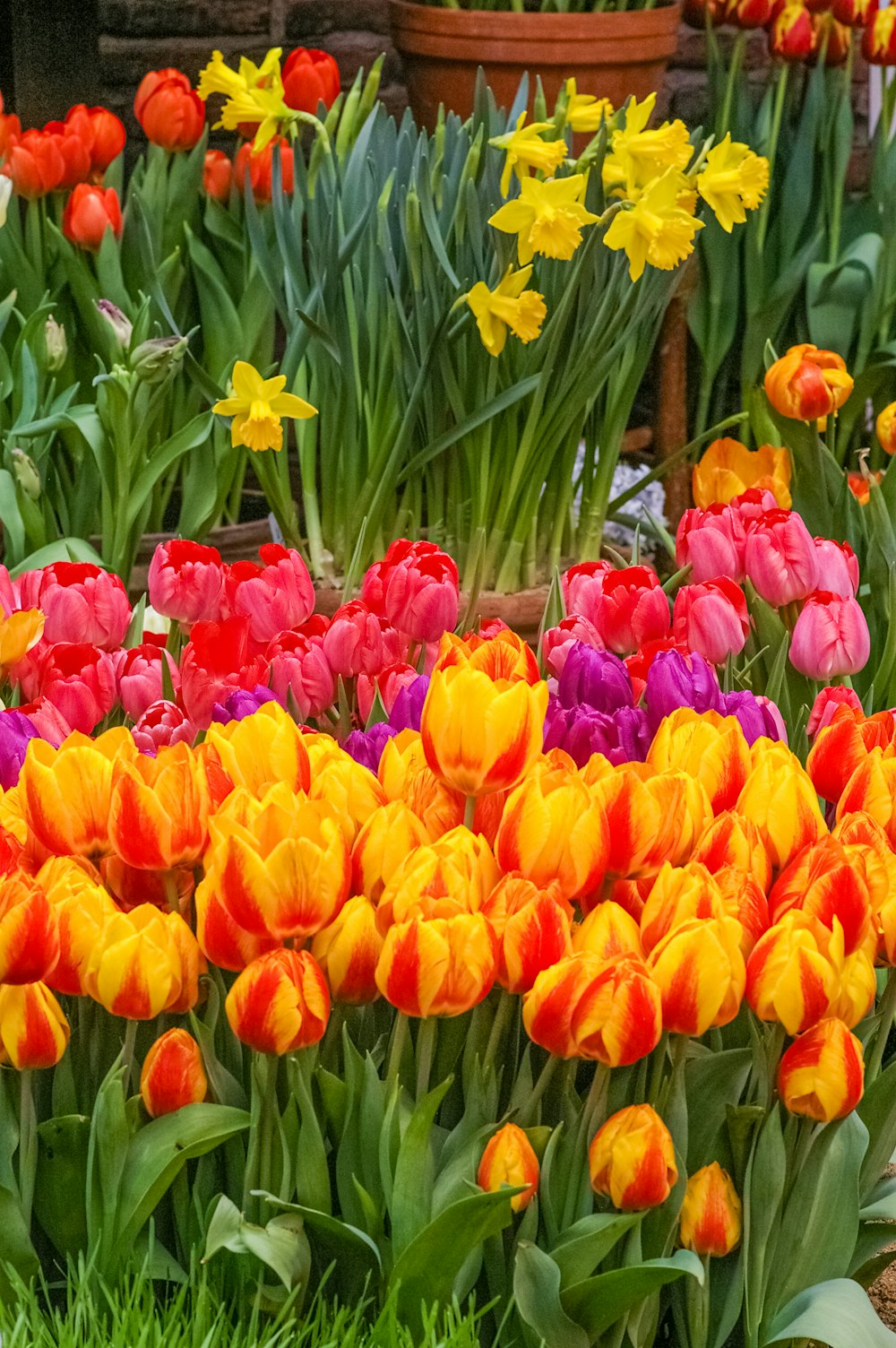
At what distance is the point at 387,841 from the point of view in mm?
792

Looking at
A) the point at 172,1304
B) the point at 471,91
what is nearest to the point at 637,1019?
the point at 172,1304

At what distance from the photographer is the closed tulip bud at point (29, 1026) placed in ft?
2.45

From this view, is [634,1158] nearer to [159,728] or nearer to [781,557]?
[159,728]

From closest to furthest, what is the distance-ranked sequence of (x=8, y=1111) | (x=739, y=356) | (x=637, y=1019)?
(x=637, y=1019)
(x=8, y=1111)
(x=739, y=356)

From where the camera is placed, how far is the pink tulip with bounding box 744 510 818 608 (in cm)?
120

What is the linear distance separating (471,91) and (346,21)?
58 cm

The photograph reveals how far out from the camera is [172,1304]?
777 millimetres

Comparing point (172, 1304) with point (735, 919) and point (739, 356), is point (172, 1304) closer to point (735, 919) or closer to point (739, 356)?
point (735, 919)

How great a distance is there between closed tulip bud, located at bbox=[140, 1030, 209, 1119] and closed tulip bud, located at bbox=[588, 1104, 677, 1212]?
0.20 metres

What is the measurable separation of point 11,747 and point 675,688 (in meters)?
0.39

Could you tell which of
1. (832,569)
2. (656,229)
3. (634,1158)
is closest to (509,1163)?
(634,1158)

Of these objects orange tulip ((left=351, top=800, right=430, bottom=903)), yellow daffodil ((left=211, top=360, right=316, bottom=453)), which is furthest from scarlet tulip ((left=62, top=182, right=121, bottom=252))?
orange tulip ((left=351, top=800, right=430, bottom=903))

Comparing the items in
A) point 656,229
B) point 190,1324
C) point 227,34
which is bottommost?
point 190,1324

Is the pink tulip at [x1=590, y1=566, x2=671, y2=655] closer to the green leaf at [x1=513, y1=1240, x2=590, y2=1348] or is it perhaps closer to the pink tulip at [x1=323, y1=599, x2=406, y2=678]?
the pink tulip at [x1=323, y1=599, x2=406, y2=678]
